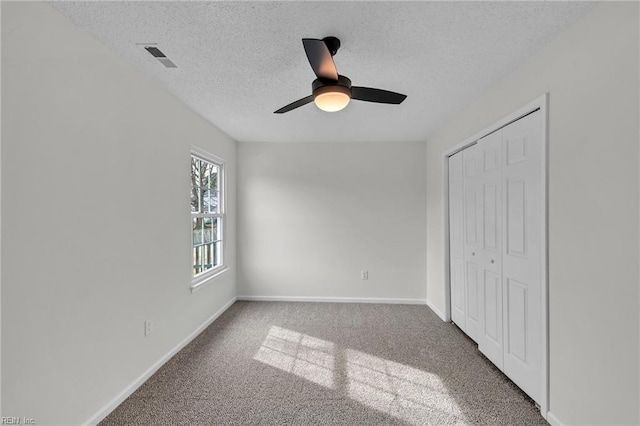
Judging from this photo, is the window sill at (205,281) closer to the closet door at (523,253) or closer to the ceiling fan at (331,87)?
the ceiling fan at (331,87)

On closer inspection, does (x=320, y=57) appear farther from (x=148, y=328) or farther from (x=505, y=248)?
(x=148, y=328)

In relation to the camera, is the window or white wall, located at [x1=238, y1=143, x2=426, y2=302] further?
white wall, located at [x1=238, y1=143, x2=426, y2=302]

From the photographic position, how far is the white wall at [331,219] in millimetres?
4691

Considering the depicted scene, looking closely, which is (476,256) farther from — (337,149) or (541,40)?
(337,149)

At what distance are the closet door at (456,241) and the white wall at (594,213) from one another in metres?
1.47

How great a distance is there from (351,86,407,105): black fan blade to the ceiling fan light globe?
125mm

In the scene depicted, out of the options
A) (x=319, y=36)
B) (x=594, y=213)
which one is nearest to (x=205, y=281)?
(x=319, y=36)

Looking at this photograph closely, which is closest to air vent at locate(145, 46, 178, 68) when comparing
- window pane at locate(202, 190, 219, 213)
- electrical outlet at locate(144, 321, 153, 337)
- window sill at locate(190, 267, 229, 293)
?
window pane at locate(202, 190, 219, 213)

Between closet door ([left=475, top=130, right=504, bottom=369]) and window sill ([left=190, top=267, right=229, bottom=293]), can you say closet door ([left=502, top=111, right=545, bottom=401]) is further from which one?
window sill ([left=190, top=267, right=229, bottom=293])

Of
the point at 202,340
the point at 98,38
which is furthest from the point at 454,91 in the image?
the point at 202,340

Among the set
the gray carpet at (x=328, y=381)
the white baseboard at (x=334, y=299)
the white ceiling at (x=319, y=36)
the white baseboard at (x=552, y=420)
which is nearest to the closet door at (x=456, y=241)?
the gray carpet at (x=328, y=381)

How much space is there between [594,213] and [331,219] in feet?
10.9
